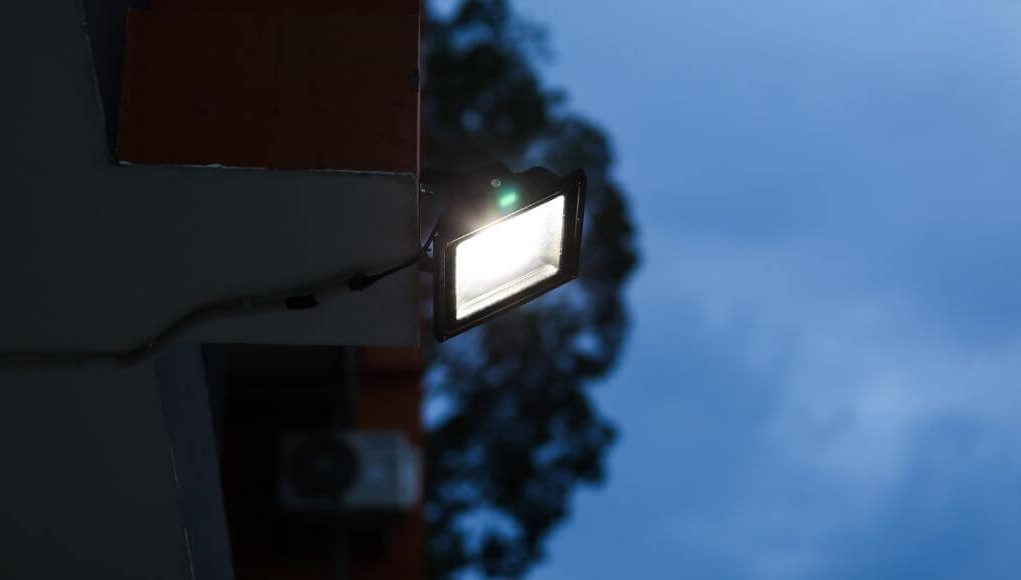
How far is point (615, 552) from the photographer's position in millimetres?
87250

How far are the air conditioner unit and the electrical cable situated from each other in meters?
5.36

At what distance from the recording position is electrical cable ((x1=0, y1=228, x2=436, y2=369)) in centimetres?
270

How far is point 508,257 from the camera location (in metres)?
2.76

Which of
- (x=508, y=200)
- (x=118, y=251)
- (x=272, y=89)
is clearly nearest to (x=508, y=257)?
(x=508, y=200)

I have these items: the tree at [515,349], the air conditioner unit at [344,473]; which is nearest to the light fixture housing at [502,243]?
the air conditioner unit at [344,473]

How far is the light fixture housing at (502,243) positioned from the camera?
8.61ft

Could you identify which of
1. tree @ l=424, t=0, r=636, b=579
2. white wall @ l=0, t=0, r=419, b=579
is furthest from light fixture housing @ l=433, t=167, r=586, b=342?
tree @ l=424, t=0, r=636, b=579

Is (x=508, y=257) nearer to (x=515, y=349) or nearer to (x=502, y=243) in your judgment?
(x=502, y=243)

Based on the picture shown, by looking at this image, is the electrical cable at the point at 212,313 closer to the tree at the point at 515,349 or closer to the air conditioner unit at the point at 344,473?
the air conditioner unit at the point at 344,473

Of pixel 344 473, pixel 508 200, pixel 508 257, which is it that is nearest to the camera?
pixel 508 200

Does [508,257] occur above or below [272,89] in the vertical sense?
below

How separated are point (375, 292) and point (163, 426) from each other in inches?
24.0

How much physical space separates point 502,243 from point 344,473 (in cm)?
586

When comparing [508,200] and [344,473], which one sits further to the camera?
[344,473]
